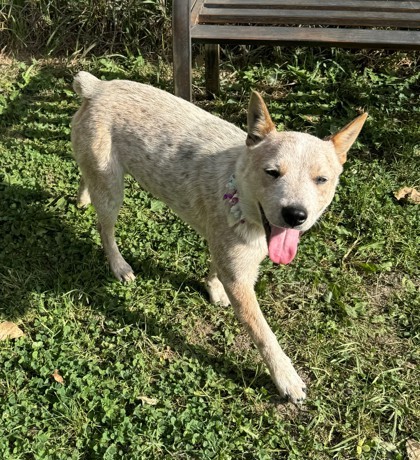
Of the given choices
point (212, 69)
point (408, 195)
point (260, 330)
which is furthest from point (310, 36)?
point (260, 330)

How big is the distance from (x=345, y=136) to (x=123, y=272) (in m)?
1.97

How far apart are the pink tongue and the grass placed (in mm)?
974

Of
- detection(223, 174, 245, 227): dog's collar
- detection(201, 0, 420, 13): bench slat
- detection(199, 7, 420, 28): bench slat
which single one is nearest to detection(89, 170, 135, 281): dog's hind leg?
detection(223, 174, 245, 227): dog's collar

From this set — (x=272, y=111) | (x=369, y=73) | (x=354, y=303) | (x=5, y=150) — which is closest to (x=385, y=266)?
(x=354, y=303)

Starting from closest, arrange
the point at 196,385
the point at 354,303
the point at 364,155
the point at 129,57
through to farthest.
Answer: the point at 196,385 → the point at 354,303 → the point at 364,155 → the point at 129,57

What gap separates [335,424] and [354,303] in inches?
38.9

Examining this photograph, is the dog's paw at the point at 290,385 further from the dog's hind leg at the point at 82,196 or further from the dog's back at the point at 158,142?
the dog's hind leg at the point at 82,196

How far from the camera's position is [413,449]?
10.0 feet

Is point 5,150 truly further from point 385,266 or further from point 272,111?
point 385,266

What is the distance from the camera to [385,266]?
4.04m

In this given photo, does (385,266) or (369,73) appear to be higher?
(369,73)

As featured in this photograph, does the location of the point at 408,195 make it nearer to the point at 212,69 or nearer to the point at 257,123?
the point at 257,123

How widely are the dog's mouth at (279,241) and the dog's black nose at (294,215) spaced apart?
0.56ft

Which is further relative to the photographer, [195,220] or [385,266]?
[385,266]
